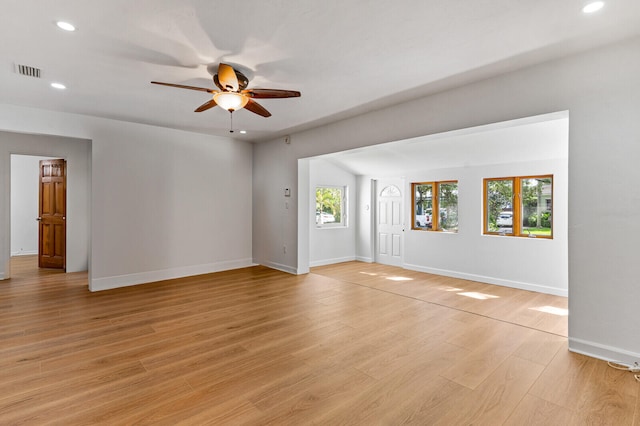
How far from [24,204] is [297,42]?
29.5 ft

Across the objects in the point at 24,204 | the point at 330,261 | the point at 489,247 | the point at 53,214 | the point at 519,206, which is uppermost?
the point at 24,204

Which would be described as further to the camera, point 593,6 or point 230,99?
point 230,99

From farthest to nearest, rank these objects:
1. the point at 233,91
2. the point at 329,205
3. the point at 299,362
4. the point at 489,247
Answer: the point at 329,205, the point at 489,247, the point at 233,91, the point at 299,362

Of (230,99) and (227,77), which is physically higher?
(227,77)

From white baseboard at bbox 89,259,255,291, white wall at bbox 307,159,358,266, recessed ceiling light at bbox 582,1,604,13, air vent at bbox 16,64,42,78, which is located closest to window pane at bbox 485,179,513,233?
white wall at bbox 307,159,358,266

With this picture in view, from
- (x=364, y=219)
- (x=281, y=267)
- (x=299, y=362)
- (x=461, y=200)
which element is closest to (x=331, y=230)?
(x=364, y=219)

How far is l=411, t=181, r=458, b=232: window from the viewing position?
6.04 metres

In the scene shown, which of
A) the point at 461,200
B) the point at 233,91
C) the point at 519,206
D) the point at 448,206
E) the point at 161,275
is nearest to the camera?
the point at 233,91

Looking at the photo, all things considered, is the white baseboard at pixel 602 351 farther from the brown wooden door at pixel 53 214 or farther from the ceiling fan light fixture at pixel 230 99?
the brown wooden door at pixel 53 214

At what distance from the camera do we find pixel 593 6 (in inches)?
84.0

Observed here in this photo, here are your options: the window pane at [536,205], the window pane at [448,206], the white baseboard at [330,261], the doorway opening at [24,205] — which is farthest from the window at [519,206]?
the doorway opening at [24,205]

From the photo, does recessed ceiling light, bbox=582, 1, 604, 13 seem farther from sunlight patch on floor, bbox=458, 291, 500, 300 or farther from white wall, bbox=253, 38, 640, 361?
sunlight patch on floor, bbox=458, 291, 500, 300

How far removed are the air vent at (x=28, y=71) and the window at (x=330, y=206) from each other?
4.87 m

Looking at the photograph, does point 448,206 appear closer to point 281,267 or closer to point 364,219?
point 364,219
